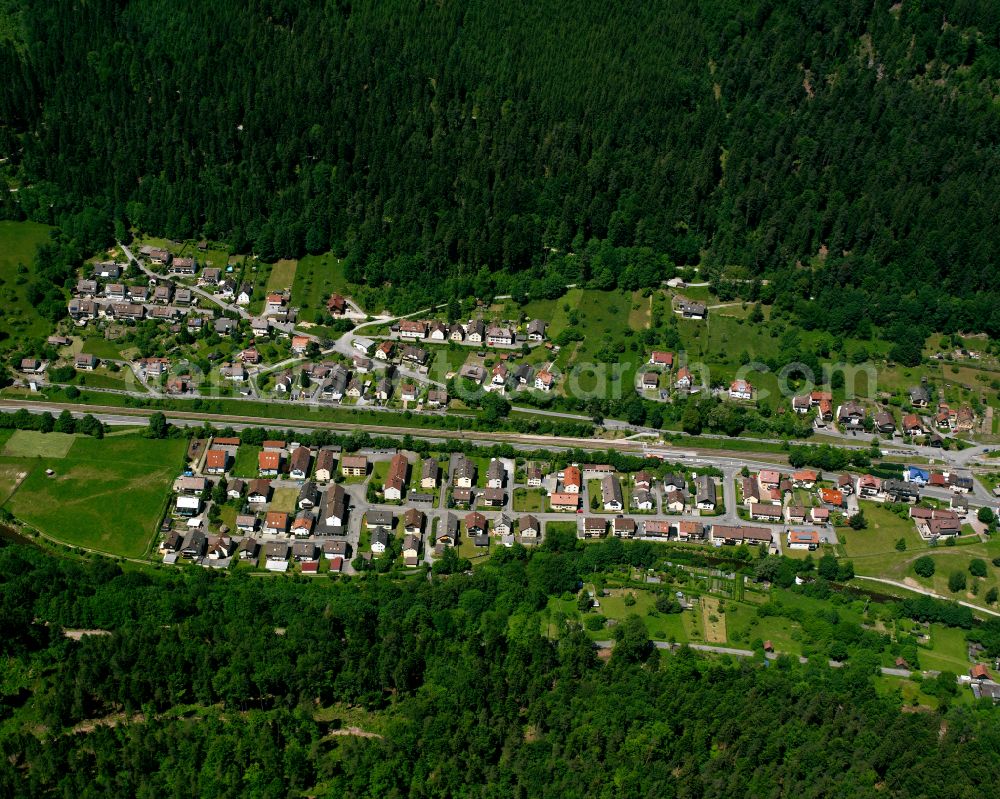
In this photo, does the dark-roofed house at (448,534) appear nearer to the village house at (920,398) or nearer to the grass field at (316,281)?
the grass field at (316,281)

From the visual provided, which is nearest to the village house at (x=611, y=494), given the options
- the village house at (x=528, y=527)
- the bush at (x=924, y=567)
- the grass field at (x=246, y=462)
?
the village house at (x=528, y=527)

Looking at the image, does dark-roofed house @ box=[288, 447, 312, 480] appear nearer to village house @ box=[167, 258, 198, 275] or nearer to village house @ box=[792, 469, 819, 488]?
village house @ box=[167, 258, 198, 275]

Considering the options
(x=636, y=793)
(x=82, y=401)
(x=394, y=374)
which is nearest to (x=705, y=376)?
(x=394, y=374)

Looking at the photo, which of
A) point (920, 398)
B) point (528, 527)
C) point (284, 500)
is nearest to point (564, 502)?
point (528, 527)

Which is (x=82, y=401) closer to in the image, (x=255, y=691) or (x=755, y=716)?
(x=255, y=691)

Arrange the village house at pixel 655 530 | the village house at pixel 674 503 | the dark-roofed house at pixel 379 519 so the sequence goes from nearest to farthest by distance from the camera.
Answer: the dark-roofed house at pixel 379 519 < the village house at pixel 655 530 < the village house at pixel 674 503

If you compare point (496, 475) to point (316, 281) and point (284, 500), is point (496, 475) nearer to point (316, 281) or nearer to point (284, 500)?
point (284, 500)
